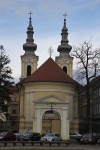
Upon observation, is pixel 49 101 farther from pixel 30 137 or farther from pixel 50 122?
pixel 30 137

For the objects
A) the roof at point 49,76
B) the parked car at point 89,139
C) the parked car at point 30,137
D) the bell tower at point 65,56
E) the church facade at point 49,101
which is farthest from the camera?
the bell tower at point 65,56

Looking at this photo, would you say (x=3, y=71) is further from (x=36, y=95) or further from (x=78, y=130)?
(x=78, y=130)

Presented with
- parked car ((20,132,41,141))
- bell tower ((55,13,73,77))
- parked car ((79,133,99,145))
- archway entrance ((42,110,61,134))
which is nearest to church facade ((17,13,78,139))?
archway entrance ((42,110,61,134))

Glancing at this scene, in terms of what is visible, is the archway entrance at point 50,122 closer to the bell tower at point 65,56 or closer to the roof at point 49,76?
the roof at point 49,76

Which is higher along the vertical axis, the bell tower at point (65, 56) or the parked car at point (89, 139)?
the bell tower at point (65, 56)

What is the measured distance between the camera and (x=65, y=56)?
88.5 metres

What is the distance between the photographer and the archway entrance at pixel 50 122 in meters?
56.3

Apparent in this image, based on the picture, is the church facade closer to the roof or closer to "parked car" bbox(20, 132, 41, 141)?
the roof

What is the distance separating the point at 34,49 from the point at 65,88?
2289 cm

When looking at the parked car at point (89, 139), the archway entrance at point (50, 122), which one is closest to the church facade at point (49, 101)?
the archway entrance at point (50, 122)

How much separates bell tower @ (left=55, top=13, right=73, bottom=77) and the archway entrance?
82.5ft

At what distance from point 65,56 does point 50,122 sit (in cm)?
2948

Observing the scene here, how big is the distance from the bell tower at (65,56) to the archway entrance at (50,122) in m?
25.1

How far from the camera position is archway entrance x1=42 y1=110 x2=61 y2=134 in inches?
2217
